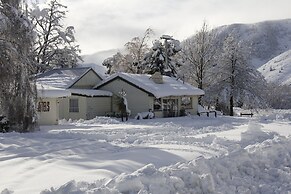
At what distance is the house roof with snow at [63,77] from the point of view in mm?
32531

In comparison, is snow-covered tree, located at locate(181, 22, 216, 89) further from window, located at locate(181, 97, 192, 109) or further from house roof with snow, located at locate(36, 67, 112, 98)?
house roof with snow, located at locate(36, 67, 112, 98)

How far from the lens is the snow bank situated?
7.44 metres

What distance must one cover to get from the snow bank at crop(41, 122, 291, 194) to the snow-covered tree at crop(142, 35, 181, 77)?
134ft

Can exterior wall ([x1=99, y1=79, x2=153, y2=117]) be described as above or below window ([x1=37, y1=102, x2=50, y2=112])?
above

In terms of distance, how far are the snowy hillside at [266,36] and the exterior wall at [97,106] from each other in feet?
409

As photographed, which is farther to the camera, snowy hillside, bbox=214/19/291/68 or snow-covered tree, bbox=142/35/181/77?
snowy hillside, bbox=214/19/291/68

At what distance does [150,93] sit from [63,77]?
709cm

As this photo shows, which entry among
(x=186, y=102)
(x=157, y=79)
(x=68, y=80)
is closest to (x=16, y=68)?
(x=68, y=80)

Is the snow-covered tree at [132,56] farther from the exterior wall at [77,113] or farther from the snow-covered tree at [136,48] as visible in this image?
the exterior wall at [77,113]

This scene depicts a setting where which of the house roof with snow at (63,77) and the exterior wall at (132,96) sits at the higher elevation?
the house roof with snow at (63,77)

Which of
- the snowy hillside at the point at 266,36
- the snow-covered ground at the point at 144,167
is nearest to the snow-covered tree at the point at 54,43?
the snow-covered ground at the point at 144,167

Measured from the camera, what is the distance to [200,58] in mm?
48156

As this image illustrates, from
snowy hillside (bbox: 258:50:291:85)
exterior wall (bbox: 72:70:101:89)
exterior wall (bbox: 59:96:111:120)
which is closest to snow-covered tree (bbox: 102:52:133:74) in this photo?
exterior wall (bbox: 72:70:101:89)

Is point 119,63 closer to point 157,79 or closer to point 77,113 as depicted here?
point 157,79
